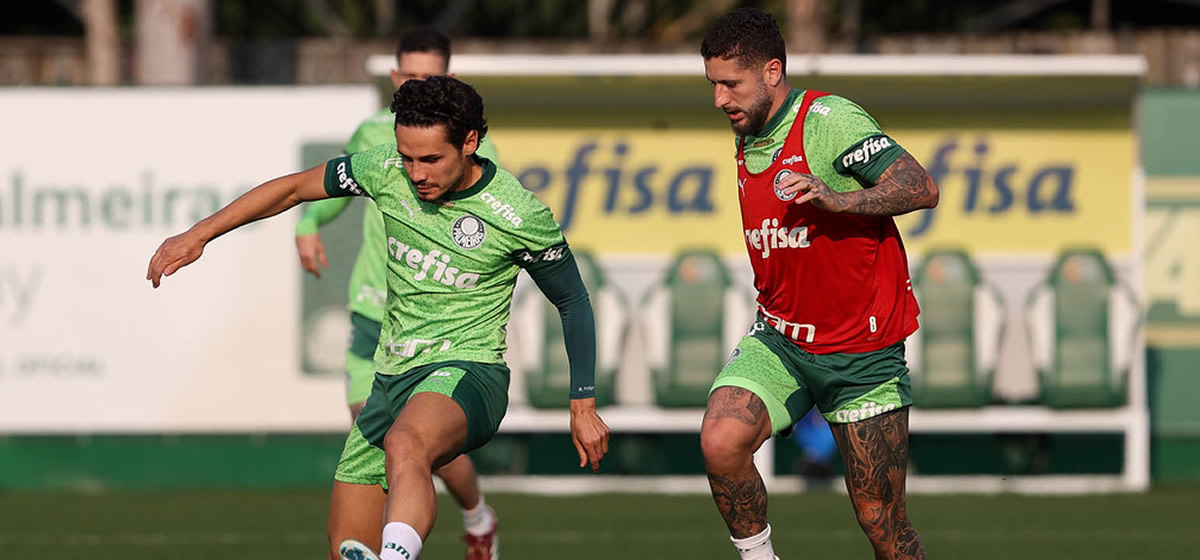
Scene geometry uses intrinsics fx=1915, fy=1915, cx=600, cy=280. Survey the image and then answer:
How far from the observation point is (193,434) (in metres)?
13.9

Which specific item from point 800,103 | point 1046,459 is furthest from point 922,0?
point 800,103

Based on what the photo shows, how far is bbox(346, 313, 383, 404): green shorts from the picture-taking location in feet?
28.3

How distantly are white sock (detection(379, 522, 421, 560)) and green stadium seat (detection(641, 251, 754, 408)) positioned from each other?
7.40 m

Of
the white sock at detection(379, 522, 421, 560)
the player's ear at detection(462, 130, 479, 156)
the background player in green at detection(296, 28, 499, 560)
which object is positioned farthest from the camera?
the background player in green at detection(296, 28, 499, 560)

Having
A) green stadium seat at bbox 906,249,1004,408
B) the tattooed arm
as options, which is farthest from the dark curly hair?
green stadium seat at bbox 906,249,1004,408

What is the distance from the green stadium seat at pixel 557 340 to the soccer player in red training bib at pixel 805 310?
6421 mm

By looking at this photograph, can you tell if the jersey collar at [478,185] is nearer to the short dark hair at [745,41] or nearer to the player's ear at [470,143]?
the player's ear at [470,143]

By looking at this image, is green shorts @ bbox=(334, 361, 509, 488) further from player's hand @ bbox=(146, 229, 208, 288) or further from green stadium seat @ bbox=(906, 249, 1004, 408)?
green stadium seat @ bbox=(906, 249, 1004, 408)

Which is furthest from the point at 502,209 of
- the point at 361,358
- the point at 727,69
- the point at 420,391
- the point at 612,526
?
the point at 612,526

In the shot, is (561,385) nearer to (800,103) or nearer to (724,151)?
(724,151)

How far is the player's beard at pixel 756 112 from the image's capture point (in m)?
6.88

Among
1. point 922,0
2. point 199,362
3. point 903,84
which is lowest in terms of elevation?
point 199,362

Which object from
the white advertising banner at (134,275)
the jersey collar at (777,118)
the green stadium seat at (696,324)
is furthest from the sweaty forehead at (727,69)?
the white advertising banner at (134,275)

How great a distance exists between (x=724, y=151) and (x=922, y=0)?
72.3 feet
